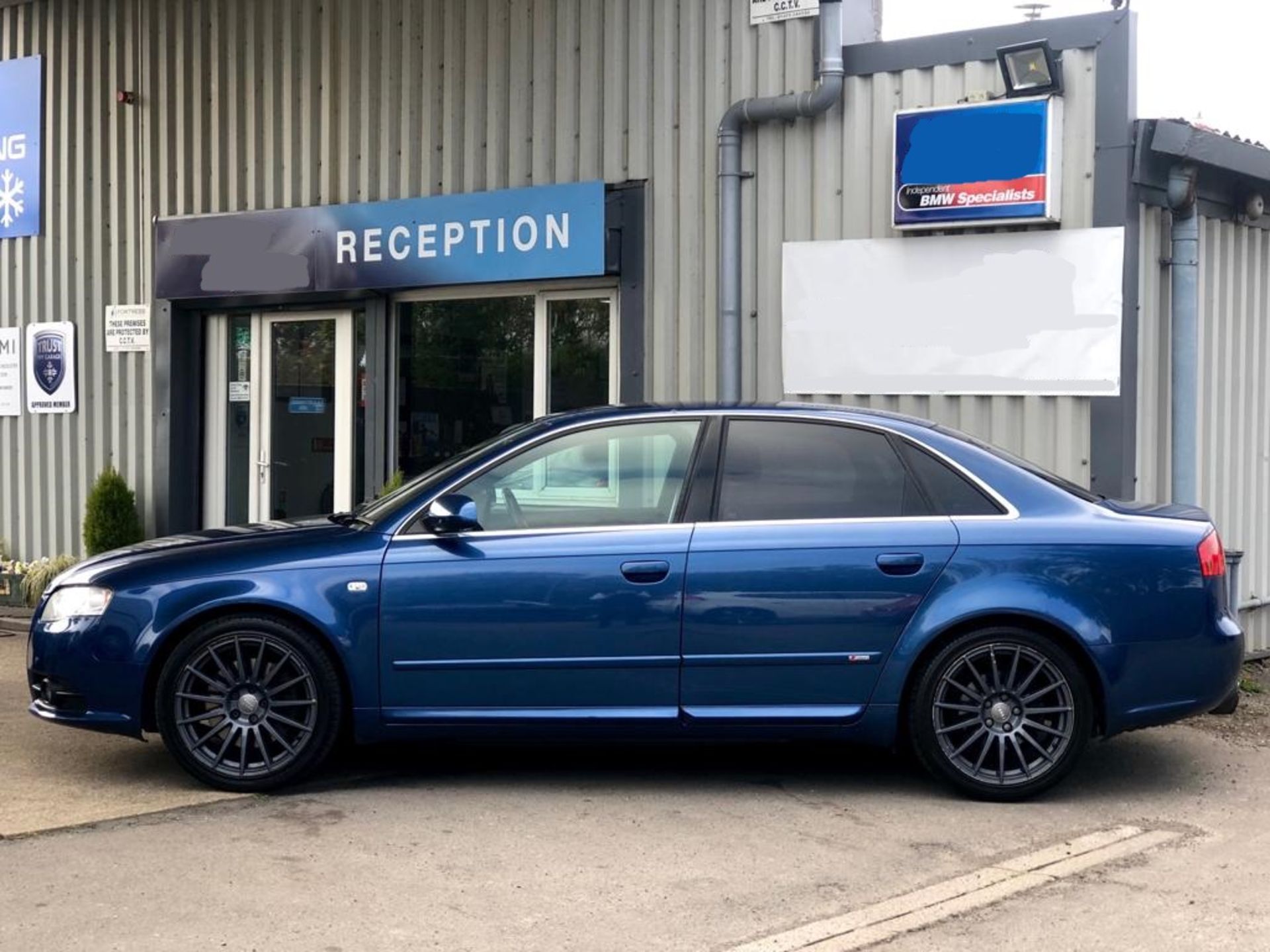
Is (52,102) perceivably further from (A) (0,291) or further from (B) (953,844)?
(B) (953,844)

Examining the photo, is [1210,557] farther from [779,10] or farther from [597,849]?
[779,10]

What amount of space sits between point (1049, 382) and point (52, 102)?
366 inches

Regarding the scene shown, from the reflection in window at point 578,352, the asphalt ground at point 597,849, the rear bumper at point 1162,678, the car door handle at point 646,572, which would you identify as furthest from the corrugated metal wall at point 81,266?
the rear bumper at point 1162,678

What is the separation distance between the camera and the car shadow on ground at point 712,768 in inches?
269

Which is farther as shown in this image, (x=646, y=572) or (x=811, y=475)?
(x=811, y=475)

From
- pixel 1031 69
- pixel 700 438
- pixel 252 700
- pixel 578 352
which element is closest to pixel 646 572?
pixel 700 438

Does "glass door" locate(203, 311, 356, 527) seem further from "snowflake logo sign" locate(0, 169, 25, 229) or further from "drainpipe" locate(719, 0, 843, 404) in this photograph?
"drainpipe" locate(719, 0, 843, 404)

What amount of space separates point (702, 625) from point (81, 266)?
9.24 m

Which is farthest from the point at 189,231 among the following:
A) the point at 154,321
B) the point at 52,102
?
the point at 52,102

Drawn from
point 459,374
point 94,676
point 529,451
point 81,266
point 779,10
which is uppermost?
point 779,10

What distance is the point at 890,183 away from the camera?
32.3ft

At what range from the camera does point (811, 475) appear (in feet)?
21.8

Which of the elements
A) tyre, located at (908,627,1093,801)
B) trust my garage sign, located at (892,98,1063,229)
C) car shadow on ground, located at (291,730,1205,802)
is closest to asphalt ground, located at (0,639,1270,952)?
car shadow on ground, located at (291,730,1205,802)

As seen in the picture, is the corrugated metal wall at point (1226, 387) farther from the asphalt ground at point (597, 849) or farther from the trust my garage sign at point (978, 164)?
the asphalt ground at point (597, 849)
